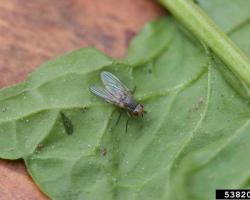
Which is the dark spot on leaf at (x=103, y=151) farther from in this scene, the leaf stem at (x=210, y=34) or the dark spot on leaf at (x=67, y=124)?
the leaf stem at (x=210, y=34)

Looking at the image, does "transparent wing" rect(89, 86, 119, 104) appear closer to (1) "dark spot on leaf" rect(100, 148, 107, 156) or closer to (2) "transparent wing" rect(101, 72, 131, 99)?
(2) "transparent wing" rect(101, 72, 131, 99)

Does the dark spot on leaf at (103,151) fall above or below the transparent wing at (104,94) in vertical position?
below

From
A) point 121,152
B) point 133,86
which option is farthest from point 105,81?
point 121,152

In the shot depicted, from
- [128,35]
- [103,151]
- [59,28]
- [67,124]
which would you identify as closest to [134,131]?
[103,151]

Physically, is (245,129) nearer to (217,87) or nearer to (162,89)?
(217,87)

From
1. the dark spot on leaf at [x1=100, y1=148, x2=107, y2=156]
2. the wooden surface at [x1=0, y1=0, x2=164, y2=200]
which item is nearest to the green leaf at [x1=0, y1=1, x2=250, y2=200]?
the dark spot on leaf at [x1=100, y1=148, x2=107, y2=156]

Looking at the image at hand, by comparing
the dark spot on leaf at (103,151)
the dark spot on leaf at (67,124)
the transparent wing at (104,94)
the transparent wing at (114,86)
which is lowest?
the dark spot on leaf at (103,151)

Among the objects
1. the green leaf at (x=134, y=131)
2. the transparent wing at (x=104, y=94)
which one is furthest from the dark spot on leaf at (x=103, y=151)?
the transparent wing at (x=104, y=94)
